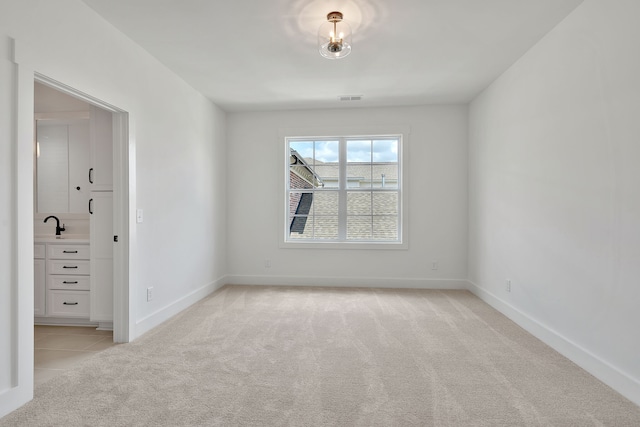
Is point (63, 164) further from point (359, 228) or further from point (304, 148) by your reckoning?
point (359, 228)

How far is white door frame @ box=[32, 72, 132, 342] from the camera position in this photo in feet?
10.6

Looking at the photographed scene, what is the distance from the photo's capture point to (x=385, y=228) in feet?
18.4

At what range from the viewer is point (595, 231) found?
2596 millimetres

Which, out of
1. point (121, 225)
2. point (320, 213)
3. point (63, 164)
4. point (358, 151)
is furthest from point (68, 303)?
point (358, 151)

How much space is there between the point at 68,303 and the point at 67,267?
0.36 m

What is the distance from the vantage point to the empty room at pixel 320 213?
7.34ft

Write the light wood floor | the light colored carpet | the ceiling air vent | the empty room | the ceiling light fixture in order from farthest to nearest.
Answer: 1. the ceiling air vent
2. the ceiling light fixture
3. the light wood floor
4. the empty room
5. the light colored carpet

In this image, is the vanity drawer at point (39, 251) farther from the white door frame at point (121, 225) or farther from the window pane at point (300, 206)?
the window pane at point (300, 206)

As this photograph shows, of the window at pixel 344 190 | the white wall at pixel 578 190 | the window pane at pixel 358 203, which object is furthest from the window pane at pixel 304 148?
the white wall at pixel 578 190

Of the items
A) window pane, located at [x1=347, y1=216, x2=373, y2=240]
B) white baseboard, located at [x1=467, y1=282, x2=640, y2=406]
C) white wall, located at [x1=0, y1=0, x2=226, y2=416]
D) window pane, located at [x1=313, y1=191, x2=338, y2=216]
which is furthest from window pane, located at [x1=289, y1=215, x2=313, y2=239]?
white baseboard, located at [x1=467, y1=282, x2=640, y2=406]

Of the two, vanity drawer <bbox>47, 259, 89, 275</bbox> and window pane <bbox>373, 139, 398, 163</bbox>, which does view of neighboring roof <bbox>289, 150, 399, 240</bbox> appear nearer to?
window pane <bbox>373, 139, 398, 163</bbox>

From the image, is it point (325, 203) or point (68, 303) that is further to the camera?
point (325, 203)

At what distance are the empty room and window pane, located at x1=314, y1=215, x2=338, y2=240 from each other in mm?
31

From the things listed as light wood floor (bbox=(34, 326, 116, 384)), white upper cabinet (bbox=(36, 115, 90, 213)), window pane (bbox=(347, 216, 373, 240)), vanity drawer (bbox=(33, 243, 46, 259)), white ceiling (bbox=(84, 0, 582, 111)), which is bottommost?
light wood floor (bbox=(34, 326, 116, 384))
